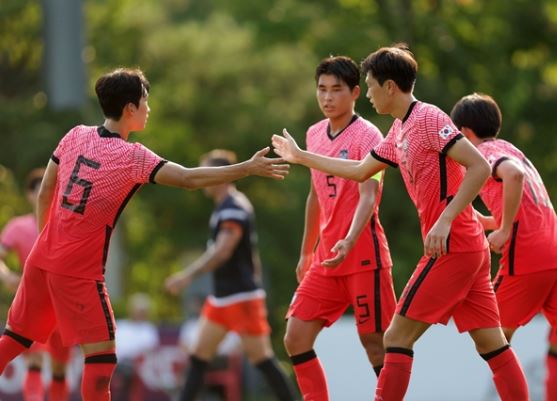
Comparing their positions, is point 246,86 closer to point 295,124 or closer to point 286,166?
point 295,124

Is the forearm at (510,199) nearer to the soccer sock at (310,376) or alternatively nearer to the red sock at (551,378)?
the soccer sock at (310,376)

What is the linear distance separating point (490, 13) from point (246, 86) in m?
5.93

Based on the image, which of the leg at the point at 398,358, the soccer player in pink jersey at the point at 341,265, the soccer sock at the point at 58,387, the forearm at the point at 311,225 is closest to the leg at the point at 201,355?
the soccer sock at the point at 58,387

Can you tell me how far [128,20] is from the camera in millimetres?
30562

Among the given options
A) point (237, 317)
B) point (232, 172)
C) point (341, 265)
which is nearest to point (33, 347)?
point (237, 317)

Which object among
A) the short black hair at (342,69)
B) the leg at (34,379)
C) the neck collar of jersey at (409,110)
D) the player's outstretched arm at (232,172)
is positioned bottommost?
the leg at (34,379)

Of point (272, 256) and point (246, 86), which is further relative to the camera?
point (246, 86)

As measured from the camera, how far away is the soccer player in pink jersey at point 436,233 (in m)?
7.59

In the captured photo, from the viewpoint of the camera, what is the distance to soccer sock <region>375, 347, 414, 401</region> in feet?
25.5

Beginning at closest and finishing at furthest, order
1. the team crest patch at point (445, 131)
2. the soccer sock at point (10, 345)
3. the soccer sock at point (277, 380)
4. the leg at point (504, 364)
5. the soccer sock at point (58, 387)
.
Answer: the team crest patch at point (445, 131), the leg at point (504, 364), the soccer sock at point (10, 345), the soccer sock at point (58, 387), the soccer sock at point (277, 380)

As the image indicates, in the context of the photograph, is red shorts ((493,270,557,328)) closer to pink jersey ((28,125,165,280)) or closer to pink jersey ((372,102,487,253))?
pink jersey ((372,102,487,253))

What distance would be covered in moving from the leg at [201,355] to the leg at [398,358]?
4.27m

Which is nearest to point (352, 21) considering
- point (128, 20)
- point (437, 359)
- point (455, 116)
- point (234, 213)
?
point (128, 20)

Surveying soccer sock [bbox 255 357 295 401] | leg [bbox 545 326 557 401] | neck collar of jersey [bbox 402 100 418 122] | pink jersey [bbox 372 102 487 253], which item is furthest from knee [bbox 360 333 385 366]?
soccer sock [bbox 255 357 295 401]
